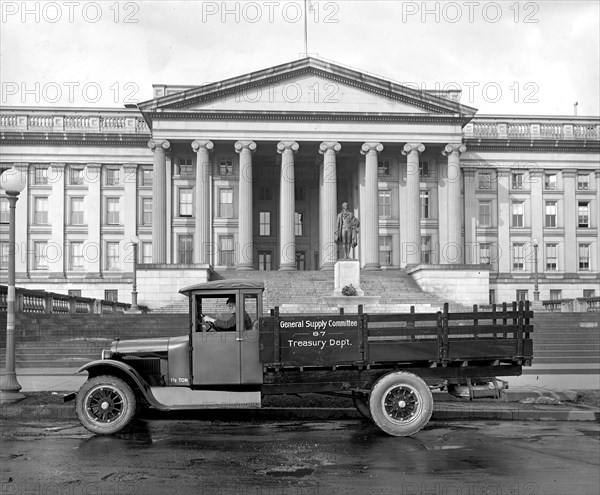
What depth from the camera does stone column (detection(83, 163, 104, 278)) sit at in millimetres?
65375

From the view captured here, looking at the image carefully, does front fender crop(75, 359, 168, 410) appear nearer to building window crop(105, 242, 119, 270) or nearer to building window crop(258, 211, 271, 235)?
building window crop(105, 242, 119, 270)

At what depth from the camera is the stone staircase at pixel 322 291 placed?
45.2 meters

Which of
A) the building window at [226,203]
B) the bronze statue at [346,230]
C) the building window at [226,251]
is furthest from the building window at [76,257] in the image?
the bronze statue at [346,230]

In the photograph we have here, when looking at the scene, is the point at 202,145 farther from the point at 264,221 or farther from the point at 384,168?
the point at 384,168

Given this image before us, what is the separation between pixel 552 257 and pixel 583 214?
4953 mm

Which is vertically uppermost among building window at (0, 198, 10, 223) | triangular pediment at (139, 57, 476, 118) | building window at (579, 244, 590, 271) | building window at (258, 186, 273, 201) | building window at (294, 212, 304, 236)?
triangular pediment at (139, 57, 476, 118)

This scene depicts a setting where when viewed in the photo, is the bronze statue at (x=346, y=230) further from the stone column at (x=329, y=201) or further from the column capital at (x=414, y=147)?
the column capital at (x=414, y=147)

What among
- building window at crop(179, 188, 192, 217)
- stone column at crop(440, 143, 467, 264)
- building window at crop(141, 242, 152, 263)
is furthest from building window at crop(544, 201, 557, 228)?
building window at crop(141, 242, 152, 263)

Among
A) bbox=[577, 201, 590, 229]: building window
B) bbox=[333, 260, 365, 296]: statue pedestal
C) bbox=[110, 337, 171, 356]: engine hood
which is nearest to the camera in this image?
bbox=[110, 337, 171, 356]: engine hood

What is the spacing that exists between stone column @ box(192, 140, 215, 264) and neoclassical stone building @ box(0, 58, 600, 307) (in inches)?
4.4

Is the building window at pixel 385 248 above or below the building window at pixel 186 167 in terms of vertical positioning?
below

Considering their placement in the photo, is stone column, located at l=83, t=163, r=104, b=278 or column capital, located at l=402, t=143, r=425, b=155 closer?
column capital, located at l=402, t=143, r=425, b=155

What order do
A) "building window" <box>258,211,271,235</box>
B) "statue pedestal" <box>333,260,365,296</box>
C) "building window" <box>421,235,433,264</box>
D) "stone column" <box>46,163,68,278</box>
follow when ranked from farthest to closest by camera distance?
"building window" <box>258,211,271,235</box> < "stone column" <box>46,163,68,278</box> < "building window" <box>421,235,433,264</box> < "statue pedestal" <box>333,260,365,296</box>

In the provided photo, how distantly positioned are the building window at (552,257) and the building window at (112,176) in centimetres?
3810
